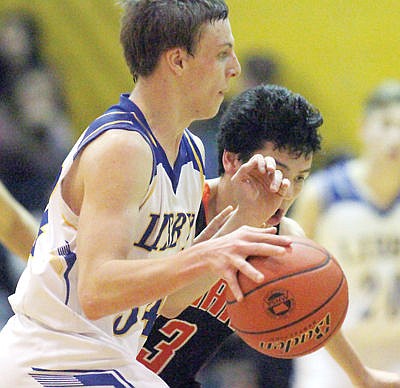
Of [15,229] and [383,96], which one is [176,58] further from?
[383,96]

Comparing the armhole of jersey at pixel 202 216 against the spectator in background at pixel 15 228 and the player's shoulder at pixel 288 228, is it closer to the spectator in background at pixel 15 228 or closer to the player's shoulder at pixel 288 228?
the player's shoulder at pixel 288 228

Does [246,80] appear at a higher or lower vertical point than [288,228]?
lower

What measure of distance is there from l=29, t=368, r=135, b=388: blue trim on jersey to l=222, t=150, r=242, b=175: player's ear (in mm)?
1162

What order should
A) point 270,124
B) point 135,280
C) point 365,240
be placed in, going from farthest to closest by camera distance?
point 365,240
point 270,124
point 135,280

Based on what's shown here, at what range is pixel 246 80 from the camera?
6.29 metres

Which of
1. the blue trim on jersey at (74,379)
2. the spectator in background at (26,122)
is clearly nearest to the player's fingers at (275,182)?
the blue trim on jersey at (74,379)

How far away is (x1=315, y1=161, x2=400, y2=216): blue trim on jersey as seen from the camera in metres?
6.06

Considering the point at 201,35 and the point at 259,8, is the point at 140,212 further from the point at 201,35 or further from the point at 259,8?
the point at 259,8

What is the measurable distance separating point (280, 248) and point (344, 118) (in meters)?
4.17

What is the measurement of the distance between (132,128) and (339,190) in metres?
3.38

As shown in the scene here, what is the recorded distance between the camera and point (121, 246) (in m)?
2.67

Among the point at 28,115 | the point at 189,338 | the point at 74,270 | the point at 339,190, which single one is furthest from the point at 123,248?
the point at 28,115

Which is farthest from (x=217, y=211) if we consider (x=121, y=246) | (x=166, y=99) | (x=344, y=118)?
(x=344, y=118)

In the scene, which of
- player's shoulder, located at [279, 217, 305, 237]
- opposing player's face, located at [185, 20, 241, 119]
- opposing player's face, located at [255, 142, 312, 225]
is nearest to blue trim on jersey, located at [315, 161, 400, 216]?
player's shoulder, located at [279, 217, 305, 237]
